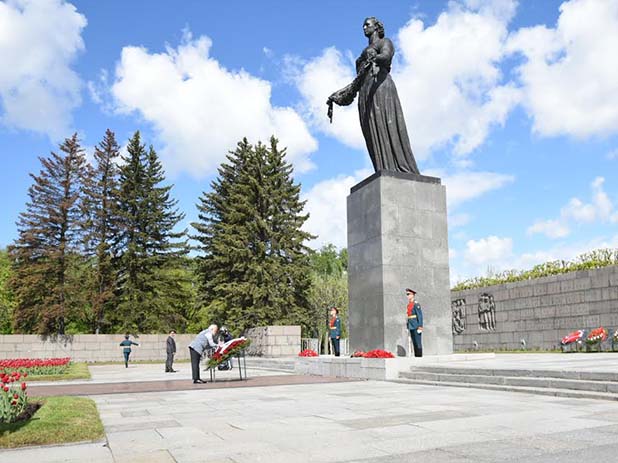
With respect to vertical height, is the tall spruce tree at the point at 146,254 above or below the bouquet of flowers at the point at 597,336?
above

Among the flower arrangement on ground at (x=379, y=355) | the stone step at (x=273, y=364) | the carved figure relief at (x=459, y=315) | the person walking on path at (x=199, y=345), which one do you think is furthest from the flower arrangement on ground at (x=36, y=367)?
the carved figure relief at (x=459, y=315)

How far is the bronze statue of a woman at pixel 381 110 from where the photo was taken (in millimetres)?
14930

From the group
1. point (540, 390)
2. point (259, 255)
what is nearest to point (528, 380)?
point (540, 390)

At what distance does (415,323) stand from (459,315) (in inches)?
496

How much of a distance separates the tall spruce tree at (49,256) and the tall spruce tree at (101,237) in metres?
0.70

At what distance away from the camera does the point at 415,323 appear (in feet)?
41.7

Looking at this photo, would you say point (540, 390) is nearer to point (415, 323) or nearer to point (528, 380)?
point (528, 380)

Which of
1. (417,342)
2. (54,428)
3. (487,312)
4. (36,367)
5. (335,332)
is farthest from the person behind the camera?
(487,312)

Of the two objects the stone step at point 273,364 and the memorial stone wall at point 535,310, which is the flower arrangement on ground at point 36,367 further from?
the memorial stone wall at point 535,310

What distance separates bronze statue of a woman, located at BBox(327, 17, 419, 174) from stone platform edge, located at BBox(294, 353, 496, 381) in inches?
193

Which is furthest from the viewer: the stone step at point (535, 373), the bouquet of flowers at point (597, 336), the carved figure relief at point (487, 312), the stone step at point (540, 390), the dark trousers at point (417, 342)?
the carved figure relief at point (487, 312)

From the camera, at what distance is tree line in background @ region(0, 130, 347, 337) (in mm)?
33562

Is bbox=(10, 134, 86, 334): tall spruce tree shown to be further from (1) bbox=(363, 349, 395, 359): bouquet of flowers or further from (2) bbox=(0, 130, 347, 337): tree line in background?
(1) bbox=(363, 349, 395, 359): bouquet of flowers

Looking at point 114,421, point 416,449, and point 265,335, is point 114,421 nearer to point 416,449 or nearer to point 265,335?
point 416,449
